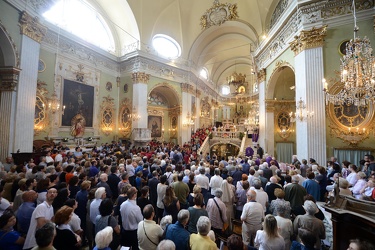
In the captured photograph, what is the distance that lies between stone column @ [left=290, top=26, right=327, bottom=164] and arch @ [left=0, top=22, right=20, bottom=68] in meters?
11.9

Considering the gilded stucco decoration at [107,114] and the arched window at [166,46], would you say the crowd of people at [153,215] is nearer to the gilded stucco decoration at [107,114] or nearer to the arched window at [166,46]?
the gilded stucco decoration at [107,114]

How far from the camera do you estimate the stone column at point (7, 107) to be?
6922 millimetres

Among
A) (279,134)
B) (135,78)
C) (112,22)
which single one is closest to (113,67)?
(135,78)

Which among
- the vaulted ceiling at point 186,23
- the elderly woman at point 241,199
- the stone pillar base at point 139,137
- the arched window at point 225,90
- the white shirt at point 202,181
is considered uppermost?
the vaulted ceiling at point 186,23

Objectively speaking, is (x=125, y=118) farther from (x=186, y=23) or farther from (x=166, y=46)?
(x=186, y=23)

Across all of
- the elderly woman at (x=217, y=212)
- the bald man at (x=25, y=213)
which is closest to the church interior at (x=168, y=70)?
the elderly woman at (x=217, y=212)

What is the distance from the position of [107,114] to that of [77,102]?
2.61 m

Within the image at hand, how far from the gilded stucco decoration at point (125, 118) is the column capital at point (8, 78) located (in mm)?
8247

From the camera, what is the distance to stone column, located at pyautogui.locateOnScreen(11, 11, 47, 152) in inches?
286

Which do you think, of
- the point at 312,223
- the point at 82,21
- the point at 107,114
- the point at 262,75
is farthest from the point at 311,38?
the point at 82,21

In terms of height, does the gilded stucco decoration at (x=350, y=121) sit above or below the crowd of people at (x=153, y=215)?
above

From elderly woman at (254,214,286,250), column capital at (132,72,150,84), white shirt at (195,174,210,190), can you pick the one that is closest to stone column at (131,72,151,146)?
column capital at (132,72,150,84)

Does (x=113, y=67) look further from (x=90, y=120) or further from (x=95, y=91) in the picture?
(x=90, y=120)

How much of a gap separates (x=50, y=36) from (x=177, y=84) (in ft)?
32.4
